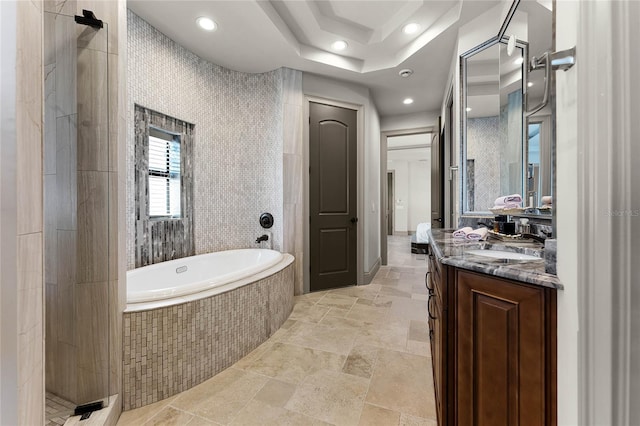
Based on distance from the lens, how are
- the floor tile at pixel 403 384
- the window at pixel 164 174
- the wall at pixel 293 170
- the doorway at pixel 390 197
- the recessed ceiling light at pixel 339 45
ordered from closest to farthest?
the floor tile at pixel 403 384 → the window at pixel 164 174 → the recessed ceiling light at pixel 339 45 → the wall at pixel 293 170 → the doorway at pixel 390 197

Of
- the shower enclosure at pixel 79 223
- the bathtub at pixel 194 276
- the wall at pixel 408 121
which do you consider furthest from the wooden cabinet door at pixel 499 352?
the wall at pixel 408 121

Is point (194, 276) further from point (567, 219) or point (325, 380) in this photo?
point (567, 219)

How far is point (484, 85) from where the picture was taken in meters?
2.04

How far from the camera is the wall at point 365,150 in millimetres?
3227

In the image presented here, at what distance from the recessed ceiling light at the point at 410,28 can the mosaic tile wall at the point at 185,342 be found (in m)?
2.78

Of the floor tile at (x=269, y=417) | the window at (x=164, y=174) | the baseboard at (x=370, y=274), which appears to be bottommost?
the floor tile at (x=269, y=417)

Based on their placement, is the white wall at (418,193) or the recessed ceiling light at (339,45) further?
the white wall at (418,193)

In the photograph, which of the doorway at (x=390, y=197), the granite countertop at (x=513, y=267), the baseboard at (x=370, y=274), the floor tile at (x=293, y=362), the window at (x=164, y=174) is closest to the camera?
the granite countertop at (x=513, y=267)

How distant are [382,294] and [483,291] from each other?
243cm

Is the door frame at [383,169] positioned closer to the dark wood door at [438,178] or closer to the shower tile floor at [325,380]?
the dark wood door at [438,178]

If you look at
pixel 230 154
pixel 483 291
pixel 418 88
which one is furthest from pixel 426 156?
pixel 483 291

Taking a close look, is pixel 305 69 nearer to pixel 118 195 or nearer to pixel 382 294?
pixel 118 195

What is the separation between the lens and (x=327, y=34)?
2.64m

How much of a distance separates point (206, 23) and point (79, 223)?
202 cm
